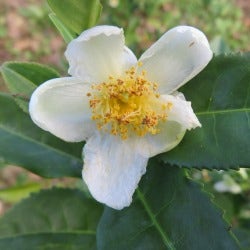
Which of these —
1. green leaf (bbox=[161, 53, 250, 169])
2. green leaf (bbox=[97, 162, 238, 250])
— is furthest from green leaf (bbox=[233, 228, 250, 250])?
green leaf (bbox=[161, 53, 250, 169])

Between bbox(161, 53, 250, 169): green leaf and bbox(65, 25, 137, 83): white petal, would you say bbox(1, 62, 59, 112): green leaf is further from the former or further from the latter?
bbox(161, 53, 250, 169): green leaf

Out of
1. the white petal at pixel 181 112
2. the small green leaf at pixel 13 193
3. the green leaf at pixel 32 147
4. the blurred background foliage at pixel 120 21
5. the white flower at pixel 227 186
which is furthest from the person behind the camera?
the blurred background foliage at pixel 120 21

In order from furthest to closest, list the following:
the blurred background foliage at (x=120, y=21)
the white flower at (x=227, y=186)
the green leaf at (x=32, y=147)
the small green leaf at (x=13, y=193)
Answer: the blurred background foliage at (x=120, y=21) < the small green leaf at (x=13, y=193) < the white flower at (x=227, y=186) < the green leaf at (x=32, y=147)

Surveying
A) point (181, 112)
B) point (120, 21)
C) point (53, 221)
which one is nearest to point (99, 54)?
point (181, 112)

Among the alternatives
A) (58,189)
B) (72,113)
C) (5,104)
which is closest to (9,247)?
(58,189)

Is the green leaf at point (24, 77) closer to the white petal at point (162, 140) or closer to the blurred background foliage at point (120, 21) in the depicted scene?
the white petal at point (162, 140)

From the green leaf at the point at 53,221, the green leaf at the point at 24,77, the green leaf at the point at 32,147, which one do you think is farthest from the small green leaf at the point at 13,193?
the green leaf at the point at 24,77
